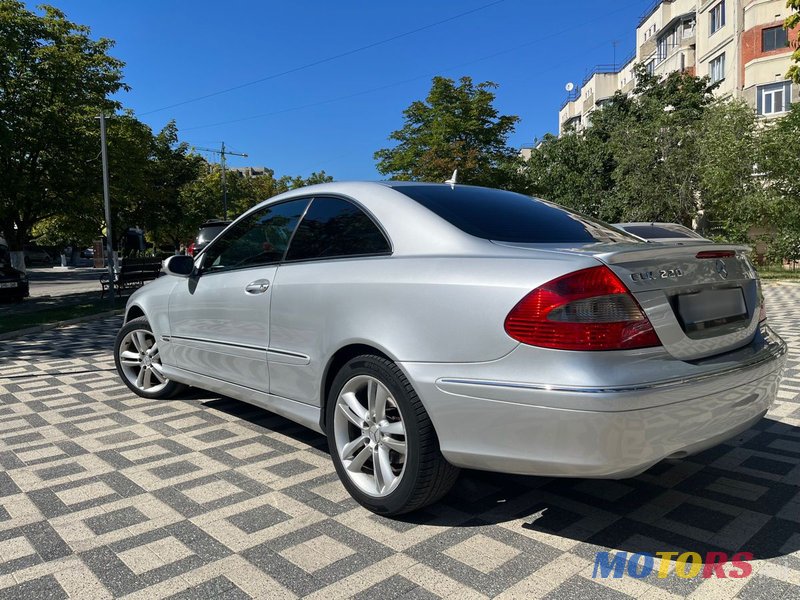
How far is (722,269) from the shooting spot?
2.81m

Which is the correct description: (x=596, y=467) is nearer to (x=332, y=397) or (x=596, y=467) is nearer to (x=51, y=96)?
(x=332, y=397)

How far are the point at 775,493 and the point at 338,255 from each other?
2567 mm

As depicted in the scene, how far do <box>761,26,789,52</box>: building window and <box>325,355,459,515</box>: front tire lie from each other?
127 feet

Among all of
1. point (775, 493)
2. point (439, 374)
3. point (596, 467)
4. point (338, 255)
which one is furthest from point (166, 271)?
point (775, 493)

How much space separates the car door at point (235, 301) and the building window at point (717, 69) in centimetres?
4089

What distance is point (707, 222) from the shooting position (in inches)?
1252

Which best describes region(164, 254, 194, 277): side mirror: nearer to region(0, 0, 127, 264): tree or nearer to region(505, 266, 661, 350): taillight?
region(505, 266, 661, 350): taillight

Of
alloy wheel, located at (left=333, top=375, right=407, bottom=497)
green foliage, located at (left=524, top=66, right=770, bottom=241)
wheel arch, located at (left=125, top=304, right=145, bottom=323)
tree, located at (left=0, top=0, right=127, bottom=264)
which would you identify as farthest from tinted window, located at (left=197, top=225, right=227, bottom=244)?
green foliage, located at (left=524, top=66, right=770, bottom=241)

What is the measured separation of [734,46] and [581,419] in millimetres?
40740

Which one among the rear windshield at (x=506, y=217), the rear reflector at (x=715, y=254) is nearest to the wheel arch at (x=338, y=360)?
the rear windshield at (x=506, y=217)

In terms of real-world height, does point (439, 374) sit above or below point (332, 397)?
above

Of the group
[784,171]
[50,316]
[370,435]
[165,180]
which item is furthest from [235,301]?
[165,180]

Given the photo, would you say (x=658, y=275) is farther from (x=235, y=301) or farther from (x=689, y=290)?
(x=235, y=301)

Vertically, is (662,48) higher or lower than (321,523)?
higher
